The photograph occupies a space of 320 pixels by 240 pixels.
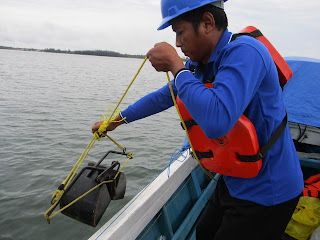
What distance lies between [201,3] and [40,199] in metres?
5.23

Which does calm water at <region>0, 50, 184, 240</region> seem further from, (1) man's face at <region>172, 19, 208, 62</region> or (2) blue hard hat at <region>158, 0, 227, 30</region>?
(2) blue hard hat at <region>158, 0, 227, 30</region>

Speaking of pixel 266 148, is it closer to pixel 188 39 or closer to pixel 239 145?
pixel 239 145

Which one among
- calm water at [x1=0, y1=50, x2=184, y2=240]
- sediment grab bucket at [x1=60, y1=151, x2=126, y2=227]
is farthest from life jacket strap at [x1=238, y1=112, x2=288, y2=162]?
calm water at [x1=0, y1=50, x2=184, y2=240]

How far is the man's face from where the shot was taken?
1390mm

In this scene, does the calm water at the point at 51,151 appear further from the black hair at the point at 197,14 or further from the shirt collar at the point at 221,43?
the black hair at the point at 197,14

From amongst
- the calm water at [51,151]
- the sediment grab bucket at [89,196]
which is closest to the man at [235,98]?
the sediment grab bucket at [89,196]

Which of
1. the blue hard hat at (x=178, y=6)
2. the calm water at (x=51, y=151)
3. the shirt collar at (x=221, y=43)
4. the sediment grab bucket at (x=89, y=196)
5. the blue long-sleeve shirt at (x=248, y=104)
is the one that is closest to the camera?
the blue long-sleeve shirt at (x=248, y=104)

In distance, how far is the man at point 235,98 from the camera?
116 cm

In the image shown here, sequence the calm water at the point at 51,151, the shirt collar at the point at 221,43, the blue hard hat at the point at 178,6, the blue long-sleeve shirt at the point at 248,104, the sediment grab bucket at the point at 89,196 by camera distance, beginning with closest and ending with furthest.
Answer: the blue long-sleeve shirt at the point at 248,104 → the blue hard hat at the point at 178,6 → the shirt collar at the point at 221,43 → the sediment grab bucket at the point at 89,196 → the calm water at the point at 51,151

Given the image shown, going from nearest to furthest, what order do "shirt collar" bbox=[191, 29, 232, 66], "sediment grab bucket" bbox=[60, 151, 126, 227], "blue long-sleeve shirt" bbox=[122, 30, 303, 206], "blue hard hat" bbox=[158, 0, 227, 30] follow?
"blue long-sleeve shirt" bbox=[122, 30, 303, 206] → "blue hard hat" bbox=[158, 0, 227, 30] → "shirt collar" bbox=[191, 29, 232, 66] → "sediment grab bucket" bbox=[60, 151, 126, 227]

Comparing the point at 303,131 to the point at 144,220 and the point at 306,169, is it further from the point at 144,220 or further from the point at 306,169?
the point at 144,220

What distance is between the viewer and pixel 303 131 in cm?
361

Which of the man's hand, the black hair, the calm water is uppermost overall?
the black hair

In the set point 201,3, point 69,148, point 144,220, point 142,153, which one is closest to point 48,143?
point 69,148
